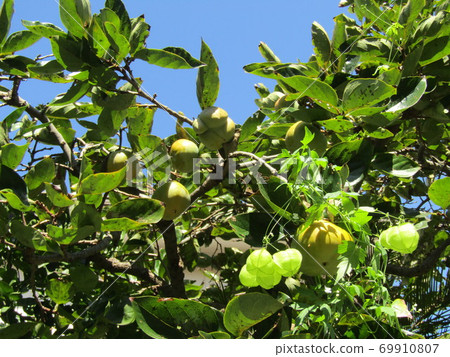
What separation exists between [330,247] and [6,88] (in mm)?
1109

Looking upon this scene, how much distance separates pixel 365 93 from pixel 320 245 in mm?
421

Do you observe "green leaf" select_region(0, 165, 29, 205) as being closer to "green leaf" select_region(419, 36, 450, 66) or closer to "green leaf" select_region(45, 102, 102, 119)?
"green leaf" select_region(45, 102, 102, 119)

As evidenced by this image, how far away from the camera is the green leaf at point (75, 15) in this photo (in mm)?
1314

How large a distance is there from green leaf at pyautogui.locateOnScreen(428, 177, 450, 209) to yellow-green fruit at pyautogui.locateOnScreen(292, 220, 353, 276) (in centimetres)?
26

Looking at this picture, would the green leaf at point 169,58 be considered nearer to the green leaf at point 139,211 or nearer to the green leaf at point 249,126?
the green leaf at point 249,126

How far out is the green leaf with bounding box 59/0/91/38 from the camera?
4.31 ft

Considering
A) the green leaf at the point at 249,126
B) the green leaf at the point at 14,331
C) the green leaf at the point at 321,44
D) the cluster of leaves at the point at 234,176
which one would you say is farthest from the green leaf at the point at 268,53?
the green leaf at the point at 14,331

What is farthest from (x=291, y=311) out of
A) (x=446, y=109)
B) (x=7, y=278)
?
(x=7, y=278)

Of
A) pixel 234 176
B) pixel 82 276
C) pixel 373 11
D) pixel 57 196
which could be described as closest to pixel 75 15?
pixel 57 196

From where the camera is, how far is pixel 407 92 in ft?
4.49

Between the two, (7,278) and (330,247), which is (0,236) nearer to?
(7,278)

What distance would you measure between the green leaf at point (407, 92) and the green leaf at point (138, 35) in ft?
2.13

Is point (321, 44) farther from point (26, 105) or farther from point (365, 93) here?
point (26, 105)

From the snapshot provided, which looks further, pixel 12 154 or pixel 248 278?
pixel 12 154
